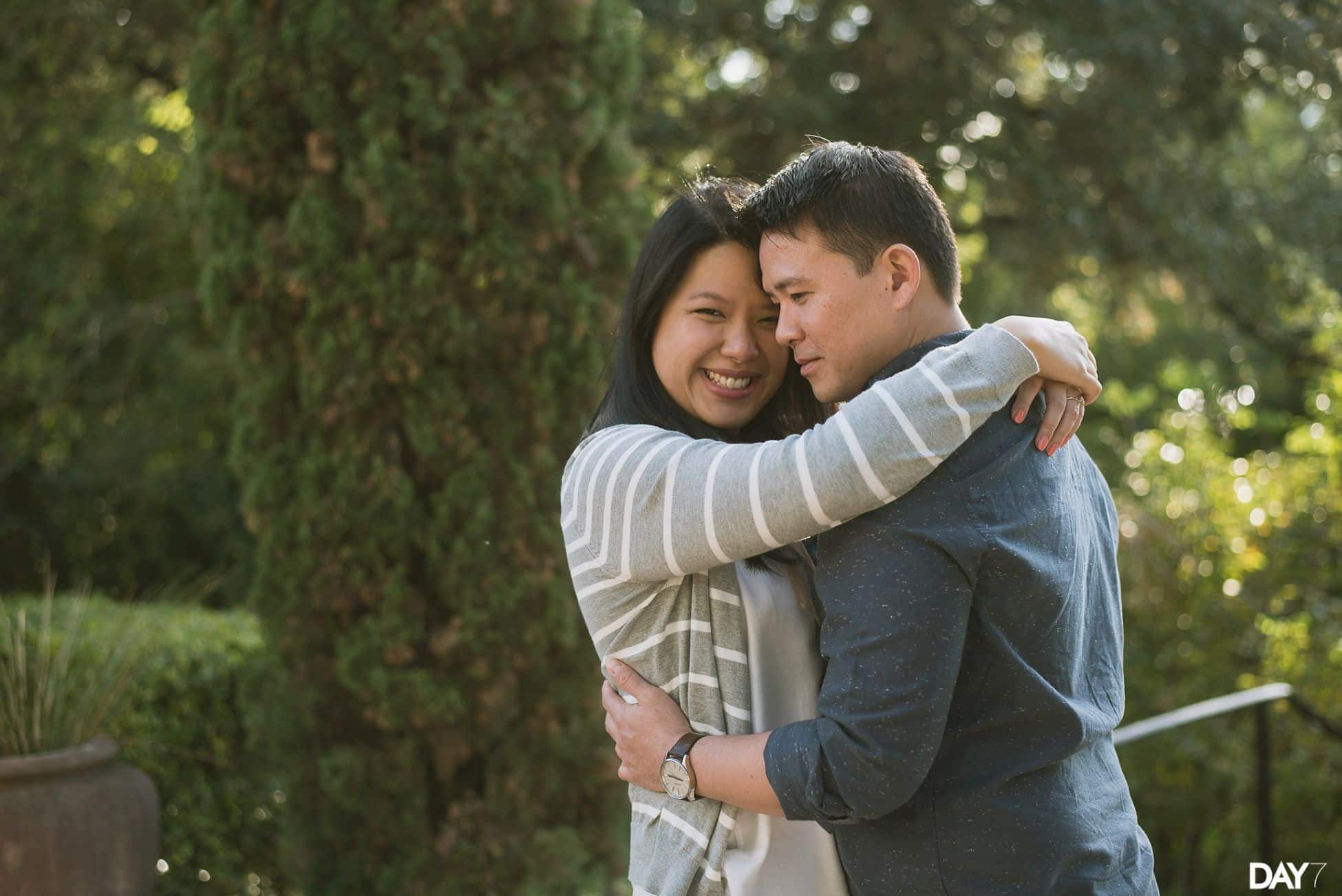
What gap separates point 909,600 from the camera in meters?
1.53

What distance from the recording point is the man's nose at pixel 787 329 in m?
1.83

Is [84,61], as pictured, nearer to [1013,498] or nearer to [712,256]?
[712,256]

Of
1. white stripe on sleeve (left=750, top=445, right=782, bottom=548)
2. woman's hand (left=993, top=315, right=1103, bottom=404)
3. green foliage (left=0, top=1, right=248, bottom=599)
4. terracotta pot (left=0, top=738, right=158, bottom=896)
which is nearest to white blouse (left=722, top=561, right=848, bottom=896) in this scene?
white stripe on sleeve (left=750, top=445, right=782, bottom=548)

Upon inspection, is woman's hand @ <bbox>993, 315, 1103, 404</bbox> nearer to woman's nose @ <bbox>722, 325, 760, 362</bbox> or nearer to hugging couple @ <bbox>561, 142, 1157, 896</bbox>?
hugging couple @ <bbox>561, 142, 1157, 896</bbox>

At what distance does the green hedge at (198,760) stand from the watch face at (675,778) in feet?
9.85

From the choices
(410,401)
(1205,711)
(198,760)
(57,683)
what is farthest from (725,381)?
(198,760)

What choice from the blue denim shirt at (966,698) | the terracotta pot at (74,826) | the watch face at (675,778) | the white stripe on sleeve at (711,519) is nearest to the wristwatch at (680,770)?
the watch face at (675,778)

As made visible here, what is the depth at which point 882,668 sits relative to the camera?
5.06ft

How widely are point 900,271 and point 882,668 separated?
0.58m

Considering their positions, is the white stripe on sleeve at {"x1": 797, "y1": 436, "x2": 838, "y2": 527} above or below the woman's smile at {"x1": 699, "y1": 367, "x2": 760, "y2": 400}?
below

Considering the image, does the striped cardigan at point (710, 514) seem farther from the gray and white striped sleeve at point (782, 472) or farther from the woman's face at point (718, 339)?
the woman's face at point (718, 339)

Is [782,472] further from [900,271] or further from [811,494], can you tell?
[900,271]

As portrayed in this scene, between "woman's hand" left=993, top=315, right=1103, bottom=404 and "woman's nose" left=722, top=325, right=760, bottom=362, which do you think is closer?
"woman's hand" left=993, top=315, right=1103, bottom=404

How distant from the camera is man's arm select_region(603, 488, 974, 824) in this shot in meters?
1.53
